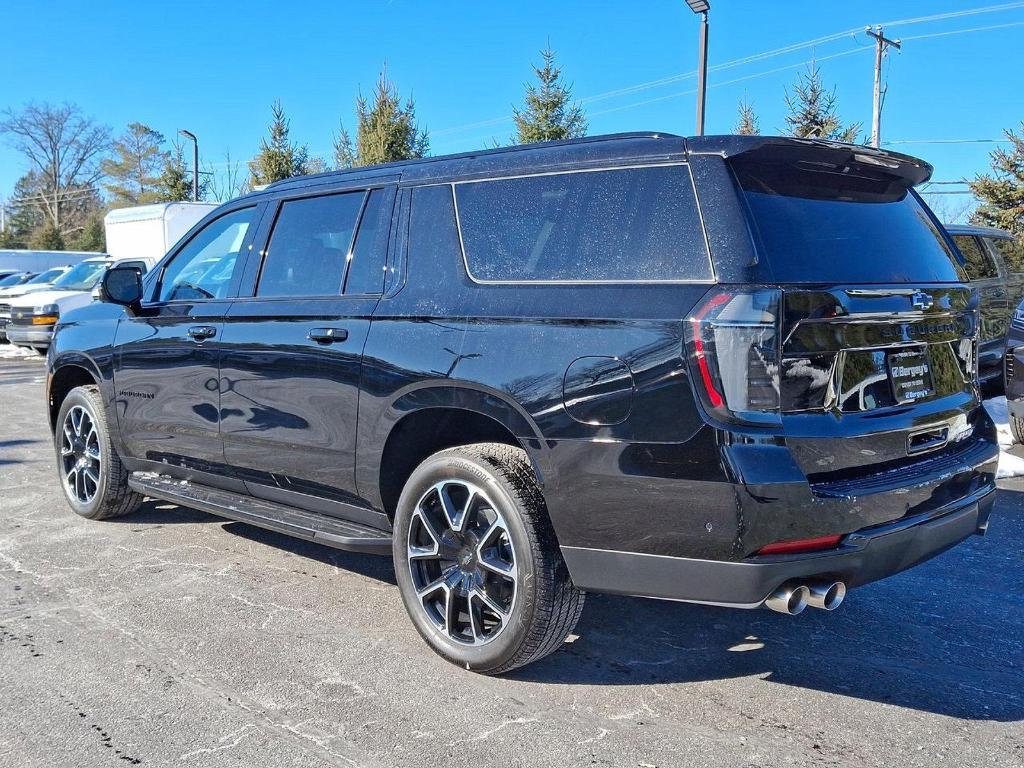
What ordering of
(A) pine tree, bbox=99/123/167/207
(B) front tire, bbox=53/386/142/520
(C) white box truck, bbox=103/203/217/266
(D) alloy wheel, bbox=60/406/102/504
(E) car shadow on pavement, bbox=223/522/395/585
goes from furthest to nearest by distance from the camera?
1. (A) pine tree, bbox=99/123/167/207
2. (C) white box truck, bbox=103/203/217/266
3. (D) alloy wheel, bbox=60/406/102/504
4. (B) front tire, bbox=53/386/142/520
5. (E) car shadow on pavement, bbox=223/522/395/585

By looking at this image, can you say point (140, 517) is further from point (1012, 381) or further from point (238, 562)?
point (1012, 381)

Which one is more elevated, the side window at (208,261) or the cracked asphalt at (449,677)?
the side window at (208,261)

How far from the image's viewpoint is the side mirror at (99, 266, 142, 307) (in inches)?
198

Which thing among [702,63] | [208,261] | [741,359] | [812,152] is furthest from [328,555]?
[702,63]

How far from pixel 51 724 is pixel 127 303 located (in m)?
2.63

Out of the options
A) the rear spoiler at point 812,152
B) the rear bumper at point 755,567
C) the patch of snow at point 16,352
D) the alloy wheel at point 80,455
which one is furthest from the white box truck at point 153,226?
the rear bumper at point 755,567

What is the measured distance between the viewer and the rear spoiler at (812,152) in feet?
9.78

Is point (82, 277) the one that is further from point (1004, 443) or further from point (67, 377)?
point (1004, 443)

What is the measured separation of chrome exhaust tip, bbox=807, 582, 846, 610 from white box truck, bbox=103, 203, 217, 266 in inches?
745

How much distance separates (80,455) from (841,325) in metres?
4.59

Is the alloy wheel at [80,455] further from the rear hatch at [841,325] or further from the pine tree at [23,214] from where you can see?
the pine tree at [23,214]

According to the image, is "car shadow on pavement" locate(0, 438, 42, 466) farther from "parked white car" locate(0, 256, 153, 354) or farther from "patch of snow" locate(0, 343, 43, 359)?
"patch of snow" locate(0, 343, 43, 359)

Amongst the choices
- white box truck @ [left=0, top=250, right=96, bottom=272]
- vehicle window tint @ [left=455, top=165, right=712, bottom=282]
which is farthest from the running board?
white box truck @ [left=0, top=250, right=96, bottom=272]

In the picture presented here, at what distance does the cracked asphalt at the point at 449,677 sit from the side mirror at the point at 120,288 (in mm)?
1373
